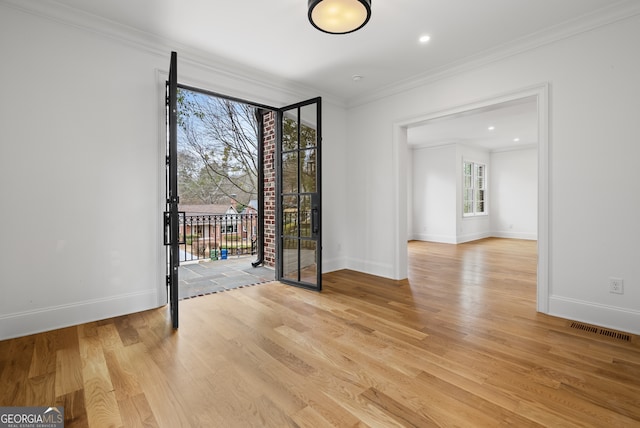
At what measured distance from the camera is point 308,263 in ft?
13.3

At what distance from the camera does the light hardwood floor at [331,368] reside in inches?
63.3

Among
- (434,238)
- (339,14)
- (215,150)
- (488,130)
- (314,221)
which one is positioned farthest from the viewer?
(434,238)

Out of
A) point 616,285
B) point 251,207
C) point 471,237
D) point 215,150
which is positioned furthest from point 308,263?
point 471,237

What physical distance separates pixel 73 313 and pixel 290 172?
270cm

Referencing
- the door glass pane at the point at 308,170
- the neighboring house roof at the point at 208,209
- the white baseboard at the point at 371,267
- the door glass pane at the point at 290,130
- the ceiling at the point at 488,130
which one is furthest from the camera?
the neighboring house roof at the point at 208,209

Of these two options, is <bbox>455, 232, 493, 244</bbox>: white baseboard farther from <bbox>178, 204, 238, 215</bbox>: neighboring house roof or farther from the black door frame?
<bbox>178, 204, 238, 215</bbox>: neighboring house roof

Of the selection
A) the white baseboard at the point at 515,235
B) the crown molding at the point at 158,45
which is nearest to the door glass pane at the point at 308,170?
the crown molding at the point at 158,45

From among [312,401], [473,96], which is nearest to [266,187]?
[473,96]

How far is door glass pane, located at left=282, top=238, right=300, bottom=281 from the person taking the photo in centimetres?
412

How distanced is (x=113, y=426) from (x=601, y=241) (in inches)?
150

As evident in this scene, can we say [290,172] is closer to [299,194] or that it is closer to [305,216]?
[299,194]

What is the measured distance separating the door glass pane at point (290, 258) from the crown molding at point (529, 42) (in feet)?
8.24

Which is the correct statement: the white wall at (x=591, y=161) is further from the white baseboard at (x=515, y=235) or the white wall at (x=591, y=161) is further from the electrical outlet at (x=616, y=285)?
the white baseboard at (x=515, y=235)

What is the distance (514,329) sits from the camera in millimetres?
2668
